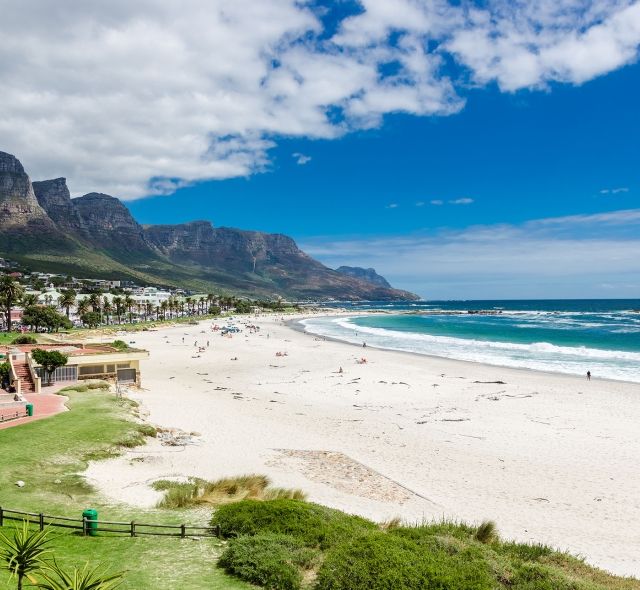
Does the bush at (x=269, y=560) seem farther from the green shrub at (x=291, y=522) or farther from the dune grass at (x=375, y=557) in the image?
the green shrub at (x=291, y=522)

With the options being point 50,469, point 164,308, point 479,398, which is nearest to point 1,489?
point 50,469

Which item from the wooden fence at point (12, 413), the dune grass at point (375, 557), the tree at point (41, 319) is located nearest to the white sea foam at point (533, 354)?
the dune grass at point (375, 557)

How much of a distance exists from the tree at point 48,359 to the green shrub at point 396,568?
2522 centimetres

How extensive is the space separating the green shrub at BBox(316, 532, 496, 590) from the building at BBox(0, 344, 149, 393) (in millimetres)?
24363

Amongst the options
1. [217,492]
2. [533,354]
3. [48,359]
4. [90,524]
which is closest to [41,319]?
[48,359]

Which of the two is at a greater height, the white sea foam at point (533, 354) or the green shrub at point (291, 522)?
the green shrub at point (291, 522)

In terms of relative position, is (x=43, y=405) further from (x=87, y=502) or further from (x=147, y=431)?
(x=87, y=502)

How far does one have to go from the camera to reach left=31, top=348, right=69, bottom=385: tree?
28453 mm

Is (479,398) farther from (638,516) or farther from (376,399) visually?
(638,516)

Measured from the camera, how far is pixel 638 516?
14.5 meters

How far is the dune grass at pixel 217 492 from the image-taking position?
1329cm

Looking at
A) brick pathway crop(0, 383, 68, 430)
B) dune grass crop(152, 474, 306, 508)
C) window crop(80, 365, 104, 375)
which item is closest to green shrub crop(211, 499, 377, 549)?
dune grass crop(152, 474, 306, 508)

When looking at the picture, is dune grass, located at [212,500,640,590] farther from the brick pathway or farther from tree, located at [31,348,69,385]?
tree, located at [31,348,69,385]

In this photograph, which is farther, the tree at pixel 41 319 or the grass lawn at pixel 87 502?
the tree at pixel 41 319
